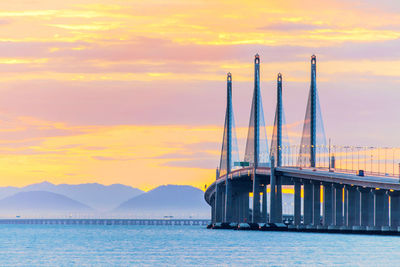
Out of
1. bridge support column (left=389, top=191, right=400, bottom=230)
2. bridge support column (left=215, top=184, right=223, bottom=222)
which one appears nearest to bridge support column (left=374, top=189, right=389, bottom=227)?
bridge support column (left=389, top=191, right=400, bottom=230)

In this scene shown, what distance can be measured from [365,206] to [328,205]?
960 cm

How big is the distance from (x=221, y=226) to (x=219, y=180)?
8.06m

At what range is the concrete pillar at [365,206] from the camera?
145000 mm

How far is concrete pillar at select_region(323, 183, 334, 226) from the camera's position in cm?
15438

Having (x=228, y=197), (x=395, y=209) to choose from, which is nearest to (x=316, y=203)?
(x=395, y=209)

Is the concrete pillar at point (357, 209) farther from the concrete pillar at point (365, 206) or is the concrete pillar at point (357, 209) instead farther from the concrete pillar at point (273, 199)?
the concrete pillar at point (273, 199)

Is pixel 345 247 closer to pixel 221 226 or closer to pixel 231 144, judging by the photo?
pixel 231 144

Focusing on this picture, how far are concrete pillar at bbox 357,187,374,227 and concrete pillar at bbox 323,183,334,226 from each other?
7636mm

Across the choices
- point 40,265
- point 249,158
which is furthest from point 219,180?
point 40,265

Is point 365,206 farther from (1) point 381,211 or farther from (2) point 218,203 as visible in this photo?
(2) point 218,203

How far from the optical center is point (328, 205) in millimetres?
154750

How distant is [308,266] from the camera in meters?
91.1

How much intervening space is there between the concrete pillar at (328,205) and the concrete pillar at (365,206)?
25.1 feet

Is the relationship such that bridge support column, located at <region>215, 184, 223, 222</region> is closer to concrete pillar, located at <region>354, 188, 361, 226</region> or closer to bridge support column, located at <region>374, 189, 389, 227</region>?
concrete pillar, located at <region>354, 188, 361, 226</region>
